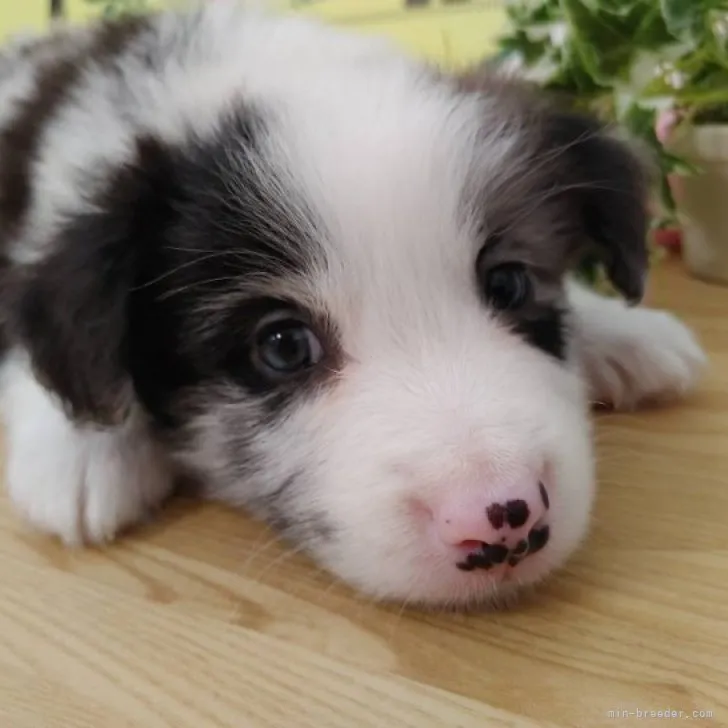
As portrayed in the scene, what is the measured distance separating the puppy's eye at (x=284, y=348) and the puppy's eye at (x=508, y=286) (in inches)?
9.5

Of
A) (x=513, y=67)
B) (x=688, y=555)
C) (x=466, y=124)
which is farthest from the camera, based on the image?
(x=513, y=67)

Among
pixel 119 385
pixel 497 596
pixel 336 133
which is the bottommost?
pixel 497 596

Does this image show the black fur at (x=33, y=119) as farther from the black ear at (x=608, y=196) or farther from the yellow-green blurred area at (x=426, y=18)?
the yellow-green blurred area at (x=426, y=18)

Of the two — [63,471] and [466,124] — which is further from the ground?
[466,124]

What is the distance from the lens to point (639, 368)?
174 cm

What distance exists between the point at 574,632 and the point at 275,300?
54 cm

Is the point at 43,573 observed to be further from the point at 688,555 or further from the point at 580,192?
the point at 580,192

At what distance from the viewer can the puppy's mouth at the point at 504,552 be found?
1.08 m

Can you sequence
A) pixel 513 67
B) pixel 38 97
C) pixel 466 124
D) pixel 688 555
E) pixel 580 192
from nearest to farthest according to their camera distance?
pixel 688 555 < pixel 466 124 < pixel 580 192 < pixel 38 97 < pixel 513 67

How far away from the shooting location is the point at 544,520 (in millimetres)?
1121

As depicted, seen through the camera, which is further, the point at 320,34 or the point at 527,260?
the point at 320,34

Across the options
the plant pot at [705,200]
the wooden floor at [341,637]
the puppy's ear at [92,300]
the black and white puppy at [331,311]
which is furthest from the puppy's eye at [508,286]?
the plant pot at [705,200]

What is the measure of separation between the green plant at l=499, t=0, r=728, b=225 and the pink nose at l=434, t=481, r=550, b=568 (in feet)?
3.94

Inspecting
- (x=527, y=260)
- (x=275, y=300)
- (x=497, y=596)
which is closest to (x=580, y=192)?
(x=527, y=260)
